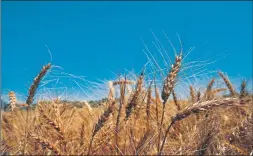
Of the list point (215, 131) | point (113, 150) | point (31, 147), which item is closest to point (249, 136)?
point (215, 131)

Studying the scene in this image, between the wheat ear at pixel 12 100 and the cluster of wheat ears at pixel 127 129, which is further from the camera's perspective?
the wheat ear at pixel 12 100

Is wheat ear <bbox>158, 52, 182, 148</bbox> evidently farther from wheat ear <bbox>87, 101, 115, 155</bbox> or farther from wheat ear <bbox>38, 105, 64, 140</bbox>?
wheat ear <bbox>38, 105, 64, 140</bbox>

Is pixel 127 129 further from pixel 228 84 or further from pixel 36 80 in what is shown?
pixel 228 84

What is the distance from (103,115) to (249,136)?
5.13 feet

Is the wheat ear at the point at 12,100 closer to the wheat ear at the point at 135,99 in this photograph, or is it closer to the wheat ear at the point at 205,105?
the wheat ear at the point at 135,99

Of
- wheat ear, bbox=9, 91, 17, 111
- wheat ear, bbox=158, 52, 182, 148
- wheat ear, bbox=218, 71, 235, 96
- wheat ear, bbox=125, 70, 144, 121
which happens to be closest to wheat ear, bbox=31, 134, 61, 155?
wheat ear, bbox=125, 70, 144, 121

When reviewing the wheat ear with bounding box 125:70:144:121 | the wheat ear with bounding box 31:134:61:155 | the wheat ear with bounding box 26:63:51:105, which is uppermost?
the wheat ear with bounding box 26:63:51:105

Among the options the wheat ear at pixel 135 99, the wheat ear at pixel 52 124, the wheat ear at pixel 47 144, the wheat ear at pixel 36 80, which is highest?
the wheat ear at pixel 36 80

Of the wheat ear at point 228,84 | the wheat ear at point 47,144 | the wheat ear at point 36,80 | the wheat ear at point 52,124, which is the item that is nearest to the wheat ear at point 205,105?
the wheat ear at point 47,144

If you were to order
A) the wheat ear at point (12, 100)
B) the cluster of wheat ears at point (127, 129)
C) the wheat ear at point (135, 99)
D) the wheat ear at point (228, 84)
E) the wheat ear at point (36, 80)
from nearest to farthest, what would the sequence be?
the cluster of wheat ears at point (127, 129)
the wheat ear at point (135, 99)
the wheat ear at point (36, 80)
the wheat ear at point (12, 100)
the wheat ear at point (228, 84)

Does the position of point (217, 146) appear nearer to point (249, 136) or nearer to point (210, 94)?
point (249, 136)

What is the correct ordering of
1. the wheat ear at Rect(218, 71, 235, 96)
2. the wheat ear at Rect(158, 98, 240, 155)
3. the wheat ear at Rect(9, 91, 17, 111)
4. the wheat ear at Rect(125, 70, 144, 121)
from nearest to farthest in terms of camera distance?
the wheat ear at Rect(158, 98, 240, 155), the wheat ear at Rect(125, 70, 144, 121), the wheat ear at Rect(9, 91, 17, 111), the wheat ear at Rect(218, 71, 235, 96)

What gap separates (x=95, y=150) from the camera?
3770 mm

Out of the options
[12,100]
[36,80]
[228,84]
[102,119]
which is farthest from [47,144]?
[228,84]
